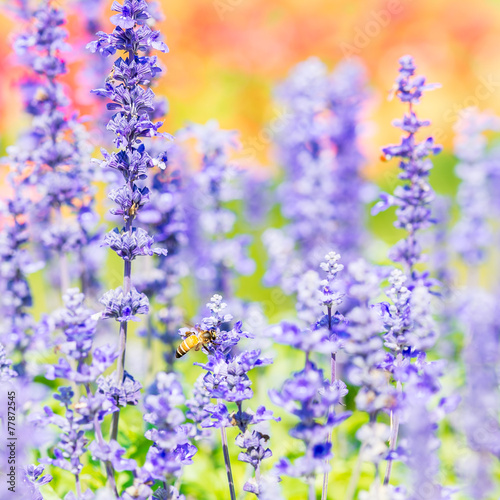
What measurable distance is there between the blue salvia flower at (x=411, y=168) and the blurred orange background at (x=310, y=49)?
5.67 metres

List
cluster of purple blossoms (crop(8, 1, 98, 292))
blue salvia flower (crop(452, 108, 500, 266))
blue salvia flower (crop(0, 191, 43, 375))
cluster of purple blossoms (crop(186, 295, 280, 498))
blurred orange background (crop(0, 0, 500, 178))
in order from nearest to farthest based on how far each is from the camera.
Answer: cluster of purple blossoms (crop(186, 295, 280, 498)), blue salvia flower (crop(0, 191, 43, 375)), cluster of purple blossoms (crop(8, 1, 98, 292)), blue salvia flower (crop(452, 108, 500, 266)), blurred orange background (crop(0, 0, 500, 178))

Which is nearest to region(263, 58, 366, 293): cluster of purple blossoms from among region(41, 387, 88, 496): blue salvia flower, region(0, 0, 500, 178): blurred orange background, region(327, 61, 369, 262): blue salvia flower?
region(327, 61, 369, 262): blue salvia flower

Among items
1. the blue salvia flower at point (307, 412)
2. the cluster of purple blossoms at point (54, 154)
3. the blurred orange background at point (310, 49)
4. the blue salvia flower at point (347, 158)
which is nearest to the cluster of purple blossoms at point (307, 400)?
the blue salvia flower at point (307, 412)

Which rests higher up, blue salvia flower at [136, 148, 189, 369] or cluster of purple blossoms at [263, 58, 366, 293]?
cluster of purple blossoms at [263, 58, 366, 293]

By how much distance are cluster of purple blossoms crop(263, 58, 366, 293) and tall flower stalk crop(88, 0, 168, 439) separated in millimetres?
1913

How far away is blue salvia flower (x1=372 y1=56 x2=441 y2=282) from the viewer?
2465 millimetres

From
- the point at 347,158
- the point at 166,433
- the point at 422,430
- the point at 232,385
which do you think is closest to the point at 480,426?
the point at 422,430

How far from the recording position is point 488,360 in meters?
2.22

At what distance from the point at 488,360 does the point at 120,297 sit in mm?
1290

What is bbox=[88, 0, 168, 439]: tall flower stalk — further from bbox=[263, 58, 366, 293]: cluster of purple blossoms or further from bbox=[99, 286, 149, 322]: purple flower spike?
bbox=[263, 58, 366, 293]: cluster of purple blossoms

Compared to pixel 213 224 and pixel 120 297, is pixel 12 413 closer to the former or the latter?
pixel 120 297

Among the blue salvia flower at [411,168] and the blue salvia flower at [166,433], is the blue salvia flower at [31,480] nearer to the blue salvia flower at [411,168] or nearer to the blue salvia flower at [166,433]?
the blue salvia flower at [166,433]

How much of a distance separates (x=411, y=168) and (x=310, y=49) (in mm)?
6918

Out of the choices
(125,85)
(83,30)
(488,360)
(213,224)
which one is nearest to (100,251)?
(213,224)
